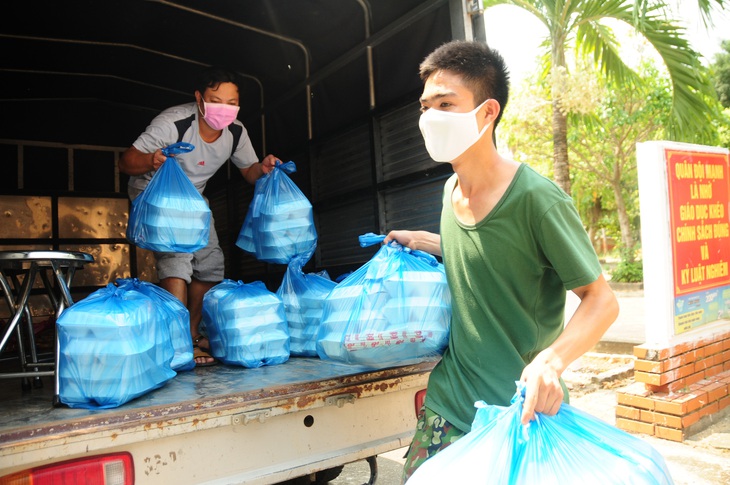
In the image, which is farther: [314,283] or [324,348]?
[314,283]

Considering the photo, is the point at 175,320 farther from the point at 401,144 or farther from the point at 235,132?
the point at 401,144

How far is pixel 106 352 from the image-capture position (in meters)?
1.98

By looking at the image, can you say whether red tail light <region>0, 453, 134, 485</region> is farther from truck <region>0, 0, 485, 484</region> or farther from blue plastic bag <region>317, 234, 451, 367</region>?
blue plastic bag <region>317, 234, 451, 367</region>

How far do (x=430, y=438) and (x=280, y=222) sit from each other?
181 centimetres

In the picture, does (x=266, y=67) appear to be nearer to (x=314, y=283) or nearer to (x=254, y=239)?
(x=254, y=239)

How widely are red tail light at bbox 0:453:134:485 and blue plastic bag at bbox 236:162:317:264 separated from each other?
158 centimetres

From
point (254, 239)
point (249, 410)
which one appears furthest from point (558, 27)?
point (249, 410)

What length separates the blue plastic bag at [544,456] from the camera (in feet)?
3.67

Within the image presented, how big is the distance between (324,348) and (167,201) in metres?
1.19

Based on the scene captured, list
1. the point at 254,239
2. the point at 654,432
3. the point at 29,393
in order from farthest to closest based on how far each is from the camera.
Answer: the point at 654,432
the point at 254,239
the point at 29,393

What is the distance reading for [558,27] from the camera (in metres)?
7.16

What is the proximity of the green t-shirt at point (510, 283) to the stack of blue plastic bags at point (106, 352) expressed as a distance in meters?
1.11

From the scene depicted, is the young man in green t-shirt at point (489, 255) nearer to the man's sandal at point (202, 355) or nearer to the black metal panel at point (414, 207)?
the black metal panel at point (414, 207)

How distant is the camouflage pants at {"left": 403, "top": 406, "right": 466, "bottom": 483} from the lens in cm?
154
